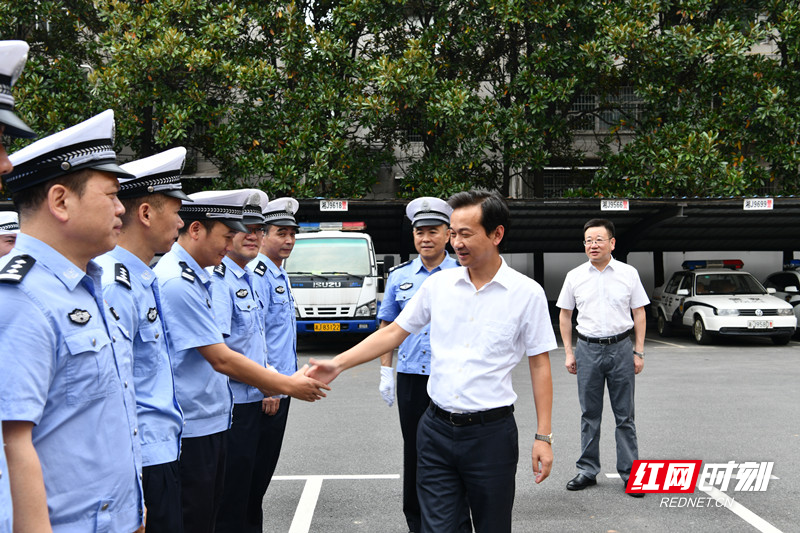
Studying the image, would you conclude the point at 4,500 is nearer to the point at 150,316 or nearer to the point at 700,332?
the point at 150,316

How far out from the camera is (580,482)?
5766 mm

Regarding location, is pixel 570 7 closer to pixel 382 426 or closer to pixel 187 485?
pixel 382 426

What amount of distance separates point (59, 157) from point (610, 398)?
4.98 m

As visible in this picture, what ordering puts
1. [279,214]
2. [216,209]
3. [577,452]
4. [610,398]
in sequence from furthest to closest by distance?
[577,452]
[610,398]
[279,214]
[216,209]

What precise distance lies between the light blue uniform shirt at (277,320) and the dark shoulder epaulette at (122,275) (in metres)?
2.28

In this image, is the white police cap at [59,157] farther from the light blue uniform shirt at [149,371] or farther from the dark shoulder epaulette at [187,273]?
the dark shoulder epaulette at [187,273]

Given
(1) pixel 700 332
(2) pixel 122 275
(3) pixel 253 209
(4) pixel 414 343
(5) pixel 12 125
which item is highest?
(5) pixel 12 125

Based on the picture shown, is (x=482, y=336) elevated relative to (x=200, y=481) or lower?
elevated

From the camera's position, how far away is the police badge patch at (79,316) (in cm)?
197

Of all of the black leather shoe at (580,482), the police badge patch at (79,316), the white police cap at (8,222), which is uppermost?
the white police cap at (8,222)

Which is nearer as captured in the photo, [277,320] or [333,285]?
[277,320]

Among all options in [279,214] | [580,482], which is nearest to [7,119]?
[279,214]

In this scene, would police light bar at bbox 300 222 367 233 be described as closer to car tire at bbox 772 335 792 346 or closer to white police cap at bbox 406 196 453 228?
car tire at bbox 772 335 792 346

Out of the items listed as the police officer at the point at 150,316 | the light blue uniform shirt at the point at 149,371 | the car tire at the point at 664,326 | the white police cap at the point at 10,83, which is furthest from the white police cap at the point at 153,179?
the car tire at the point at 664,326
